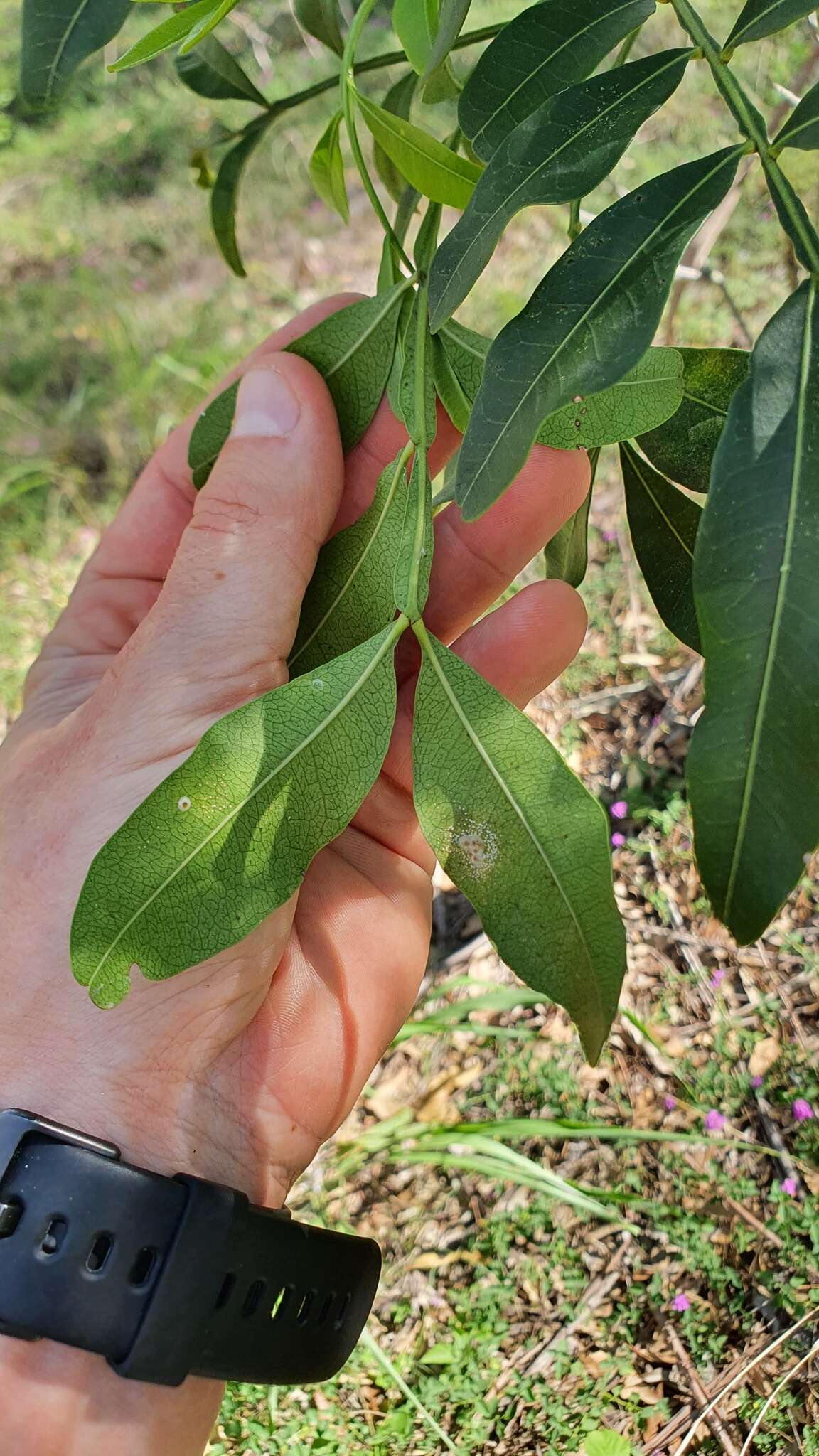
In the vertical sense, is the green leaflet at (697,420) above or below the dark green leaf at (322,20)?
below

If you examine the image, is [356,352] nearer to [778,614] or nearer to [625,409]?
[625,409]

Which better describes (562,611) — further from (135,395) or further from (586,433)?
(135,395)

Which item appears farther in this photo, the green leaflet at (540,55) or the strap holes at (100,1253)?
the strap holes at (100,1253)

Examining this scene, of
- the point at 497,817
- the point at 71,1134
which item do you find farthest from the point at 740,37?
the point at 71,1134

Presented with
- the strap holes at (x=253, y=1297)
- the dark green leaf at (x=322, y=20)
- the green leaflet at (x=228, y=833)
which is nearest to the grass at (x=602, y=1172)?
the dark green leaf at (x=322, y=20)

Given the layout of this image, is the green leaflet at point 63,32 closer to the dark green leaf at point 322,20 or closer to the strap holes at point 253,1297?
the dark green leaf at point 322,20

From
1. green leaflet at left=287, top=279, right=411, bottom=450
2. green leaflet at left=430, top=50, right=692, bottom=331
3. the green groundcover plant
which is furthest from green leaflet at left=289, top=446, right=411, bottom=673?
green leaflet at left=430, top=50, right=692, bottom=331

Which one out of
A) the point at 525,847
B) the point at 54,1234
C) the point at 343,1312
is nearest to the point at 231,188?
the point at 525,847
